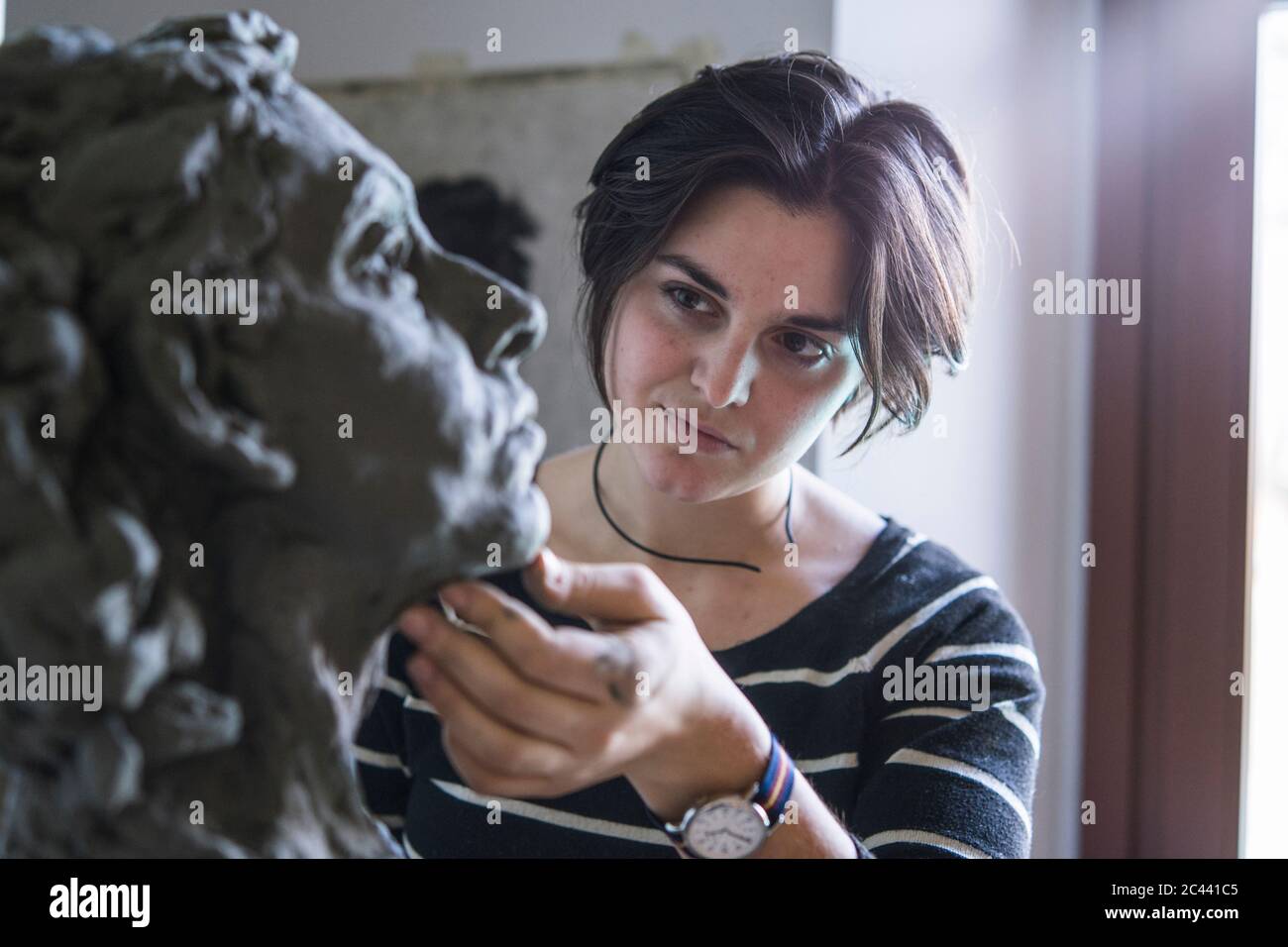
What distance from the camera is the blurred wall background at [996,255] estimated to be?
1.27 m

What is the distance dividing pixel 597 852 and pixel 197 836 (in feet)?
1.46

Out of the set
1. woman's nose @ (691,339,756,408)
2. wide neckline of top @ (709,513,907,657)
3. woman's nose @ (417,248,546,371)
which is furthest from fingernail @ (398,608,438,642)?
wide neckline of top @ (709,513,907,657)

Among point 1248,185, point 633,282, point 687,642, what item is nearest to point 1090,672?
point 1248,185

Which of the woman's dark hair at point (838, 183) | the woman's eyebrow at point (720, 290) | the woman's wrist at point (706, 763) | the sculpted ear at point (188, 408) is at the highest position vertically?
the woman's dark hair at point (838, 183)

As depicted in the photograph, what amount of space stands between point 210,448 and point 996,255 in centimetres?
119

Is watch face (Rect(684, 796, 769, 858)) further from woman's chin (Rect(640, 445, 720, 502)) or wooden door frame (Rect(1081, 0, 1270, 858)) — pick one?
wooden door frame (Rect(1081, 0, 1270, 858))

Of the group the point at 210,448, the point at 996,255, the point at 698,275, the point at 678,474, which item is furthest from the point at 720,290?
the point at 996,255

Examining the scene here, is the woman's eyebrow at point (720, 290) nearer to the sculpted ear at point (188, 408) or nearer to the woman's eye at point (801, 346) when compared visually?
the woman's eye at point (801, 346)

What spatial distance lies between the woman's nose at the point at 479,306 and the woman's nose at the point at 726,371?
0.26 m

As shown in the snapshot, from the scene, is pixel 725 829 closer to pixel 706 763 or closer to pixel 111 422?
pixel 706 763

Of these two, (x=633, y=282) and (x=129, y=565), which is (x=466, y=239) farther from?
(x=129, y=565)

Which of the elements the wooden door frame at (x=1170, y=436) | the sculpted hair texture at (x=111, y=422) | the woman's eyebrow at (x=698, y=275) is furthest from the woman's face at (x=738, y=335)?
the wooden door frame at (x=1170, y=436)

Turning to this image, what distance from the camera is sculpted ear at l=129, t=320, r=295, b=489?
423 millimetres

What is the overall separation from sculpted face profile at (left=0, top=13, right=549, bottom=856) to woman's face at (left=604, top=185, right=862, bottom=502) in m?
0.31
